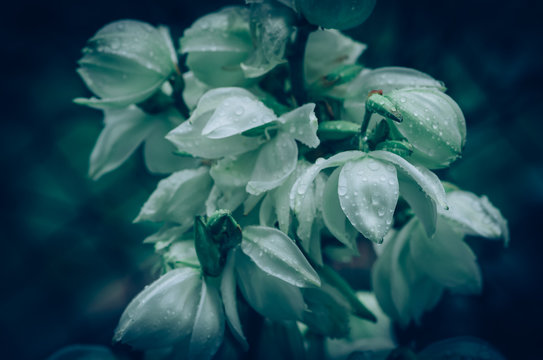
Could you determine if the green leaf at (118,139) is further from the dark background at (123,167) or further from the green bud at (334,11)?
the dark background at (123,167)

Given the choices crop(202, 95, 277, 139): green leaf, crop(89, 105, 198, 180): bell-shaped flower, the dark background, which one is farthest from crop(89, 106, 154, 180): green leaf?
the dark background

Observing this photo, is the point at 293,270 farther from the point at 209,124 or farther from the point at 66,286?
the point at 66,286

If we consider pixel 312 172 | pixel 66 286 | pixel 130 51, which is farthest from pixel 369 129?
pixel 66 286

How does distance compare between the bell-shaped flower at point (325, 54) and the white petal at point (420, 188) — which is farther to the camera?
the bell-shaped flower at point (325, 54)

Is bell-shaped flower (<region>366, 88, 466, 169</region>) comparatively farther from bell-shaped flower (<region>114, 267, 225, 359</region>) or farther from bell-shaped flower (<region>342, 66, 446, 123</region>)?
bell-shaped flower (<region>114, 267, 225, 359</region>)

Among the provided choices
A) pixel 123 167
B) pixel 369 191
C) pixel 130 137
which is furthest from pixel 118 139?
pixel 123 167

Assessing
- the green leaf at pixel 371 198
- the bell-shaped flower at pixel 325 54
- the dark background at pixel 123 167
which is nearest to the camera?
the green leaf at pixel 371 198

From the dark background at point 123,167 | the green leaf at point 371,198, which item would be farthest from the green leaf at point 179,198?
the dark background at point 123,167
